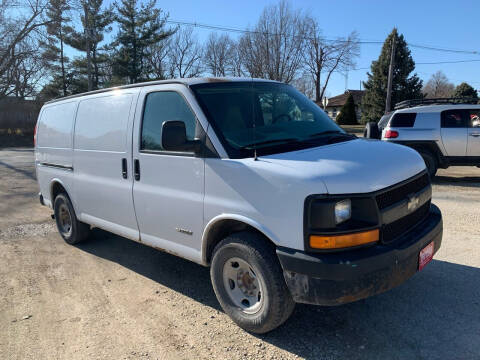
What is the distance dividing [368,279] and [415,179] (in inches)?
42.0

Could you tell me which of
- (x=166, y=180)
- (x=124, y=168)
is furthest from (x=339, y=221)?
(x=124, y=168)

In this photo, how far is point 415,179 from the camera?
10.2 ft

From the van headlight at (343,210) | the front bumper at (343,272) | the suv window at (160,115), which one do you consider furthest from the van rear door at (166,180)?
the van headlight at (343,210)

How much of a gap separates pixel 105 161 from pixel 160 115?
3.50 feet

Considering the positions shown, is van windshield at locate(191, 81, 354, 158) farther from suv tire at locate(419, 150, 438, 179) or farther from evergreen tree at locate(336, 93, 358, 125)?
evergreen tree at locate(336, 93, 358, 125)

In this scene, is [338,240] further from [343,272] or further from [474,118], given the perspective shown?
[474,118]

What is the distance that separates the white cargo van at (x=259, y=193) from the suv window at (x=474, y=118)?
7.04 m

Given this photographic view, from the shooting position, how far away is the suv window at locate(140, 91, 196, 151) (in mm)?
3400

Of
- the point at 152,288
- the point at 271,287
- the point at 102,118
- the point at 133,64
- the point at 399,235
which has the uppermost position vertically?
the point at 133,64

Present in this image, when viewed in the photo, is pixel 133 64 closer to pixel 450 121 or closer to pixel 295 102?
pixel 450 121

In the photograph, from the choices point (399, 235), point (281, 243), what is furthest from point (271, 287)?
point (399, 235)

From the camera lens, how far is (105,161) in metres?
4.28

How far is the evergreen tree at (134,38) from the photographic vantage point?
34500 mm

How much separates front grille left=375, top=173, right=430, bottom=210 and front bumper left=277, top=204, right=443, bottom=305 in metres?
0.31
